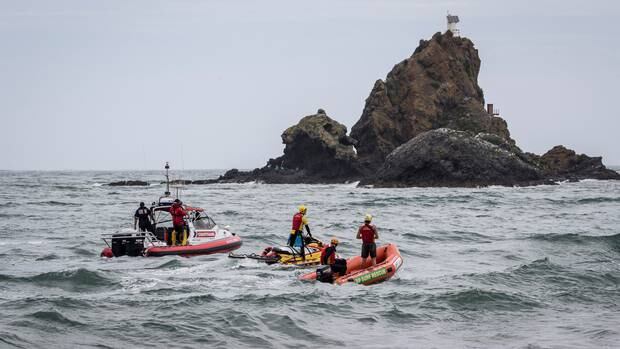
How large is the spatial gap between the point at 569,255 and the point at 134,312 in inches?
717

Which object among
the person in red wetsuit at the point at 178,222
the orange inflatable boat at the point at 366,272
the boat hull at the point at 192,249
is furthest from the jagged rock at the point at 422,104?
the orange inflatable boat at the point at 366,272

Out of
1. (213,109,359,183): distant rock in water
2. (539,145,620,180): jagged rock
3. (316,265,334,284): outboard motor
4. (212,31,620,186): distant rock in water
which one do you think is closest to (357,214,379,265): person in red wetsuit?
(316,265,334,284): outboard motor

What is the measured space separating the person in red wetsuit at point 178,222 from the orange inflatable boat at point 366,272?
22.0ft

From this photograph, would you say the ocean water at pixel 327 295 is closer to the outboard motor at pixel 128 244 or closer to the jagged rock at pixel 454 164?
the outboard motor at pixel 128 244

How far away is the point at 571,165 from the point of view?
318ft

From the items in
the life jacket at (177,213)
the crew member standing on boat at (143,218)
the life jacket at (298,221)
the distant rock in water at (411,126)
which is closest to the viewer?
the life jacket at (298,221)

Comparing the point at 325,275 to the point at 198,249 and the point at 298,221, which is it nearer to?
the point at 298,221

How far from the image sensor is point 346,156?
9475 centimetres

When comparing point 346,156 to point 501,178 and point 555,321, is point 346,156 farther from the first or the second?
point 555,321

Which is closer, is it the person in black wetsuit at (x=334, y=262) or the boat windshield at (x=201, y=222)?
the person in black wetsuit at (x=334, y=262)

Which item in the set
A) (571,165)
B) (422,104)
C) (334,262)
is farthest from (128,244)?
(571,165)

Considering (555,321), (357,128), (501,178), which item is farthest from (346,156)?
(555,321)

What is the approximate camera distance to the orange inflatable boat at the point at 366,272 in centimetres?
2220

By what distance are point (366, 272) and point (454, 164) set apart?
59312 mm
